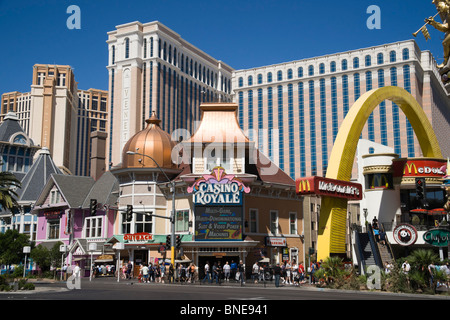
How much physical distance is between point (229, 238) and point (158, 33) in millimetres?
128564

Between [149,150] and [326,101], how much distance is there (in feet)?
303

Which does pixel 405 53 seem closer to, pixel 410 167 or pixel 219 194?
pixel 410 167

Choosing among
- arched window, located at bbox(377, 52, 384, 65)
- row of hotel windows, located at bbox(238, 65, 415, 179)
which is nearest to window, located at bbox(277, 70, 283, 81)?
row of hotel windows, located at bbox(238, 65, 415, 179)

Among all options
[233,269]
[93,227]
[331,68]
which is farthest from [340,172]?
[331,68]

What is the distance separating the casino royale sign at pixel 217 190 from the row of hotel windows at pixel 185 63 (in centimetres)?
12102

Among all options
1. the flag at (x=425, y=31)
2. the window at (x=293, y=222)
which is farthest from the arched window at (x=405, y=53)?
the flag at (x=425, y=31)

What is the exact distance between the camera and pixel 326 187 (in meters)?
32.4

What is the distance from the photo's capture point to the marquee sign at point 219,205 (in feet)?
138

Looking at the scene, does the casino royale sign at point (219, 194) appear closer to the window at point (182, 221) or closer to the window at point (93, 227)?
the window at point (182, 221)

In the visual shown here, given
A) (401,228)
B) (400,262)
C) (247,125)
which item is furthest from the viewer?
(247,125)

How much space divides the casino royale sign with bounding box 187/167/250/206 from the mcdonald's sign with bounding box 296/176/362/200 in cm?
1020
